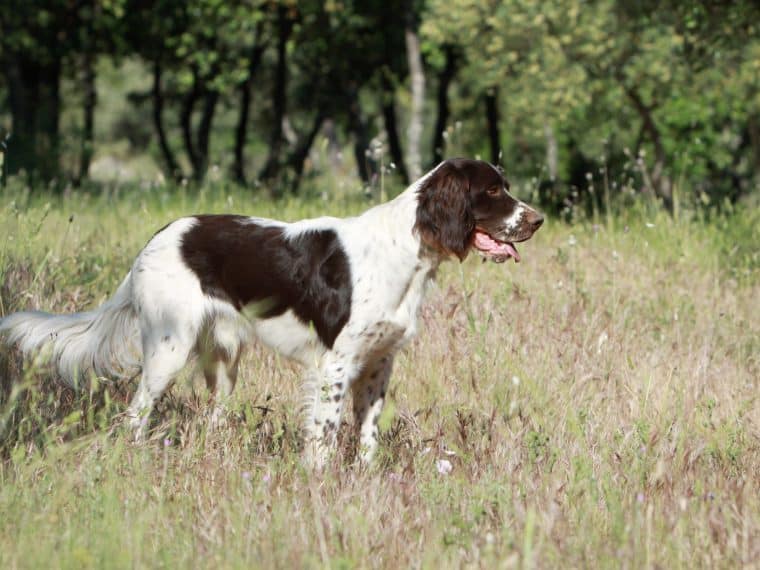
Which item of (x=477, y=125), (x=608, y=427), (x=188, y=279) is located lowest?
(x=477, y=125)

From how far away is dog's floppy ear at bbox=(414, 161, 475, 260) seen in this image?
4.55 m

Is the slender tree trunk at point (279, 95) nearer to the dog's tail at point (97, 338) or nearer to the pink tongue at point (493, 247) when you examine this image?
the dog's tail at point (97, 338)

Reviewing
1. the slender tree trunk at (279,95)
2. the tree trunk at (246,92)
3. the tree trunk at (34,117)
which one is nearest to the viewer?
the tree trunk at (34,117)

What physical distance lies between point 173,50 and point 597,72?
10.9 meters

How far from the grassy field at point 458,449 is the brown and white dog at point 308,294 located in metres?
0.18

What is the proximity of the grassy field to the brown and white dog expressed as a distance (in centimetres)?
18

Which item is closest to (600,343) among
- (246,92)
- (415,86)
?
(415,86)

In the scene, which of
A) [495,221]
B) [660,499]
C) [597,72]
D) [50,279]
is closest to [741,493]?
[660,499]

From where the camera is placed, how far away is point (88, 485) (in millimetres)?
3488

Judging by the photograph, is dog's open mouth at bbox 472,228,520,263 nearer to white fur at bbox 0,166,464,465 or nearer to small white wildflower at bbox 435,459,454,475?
white fur at bbox 0,166,464,465

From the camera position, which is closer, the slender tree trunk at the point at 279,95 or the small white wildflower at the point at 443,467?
the small white wildflower at the point at 443,467

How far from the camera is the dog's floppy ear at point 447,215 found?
4547mm

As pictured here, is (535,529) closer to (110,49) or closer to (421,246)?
(421,246)

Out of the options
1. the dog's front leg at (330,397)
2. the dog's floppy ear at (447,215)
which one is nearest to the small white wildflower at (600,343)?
the dog's floppy ear at (447,215)
